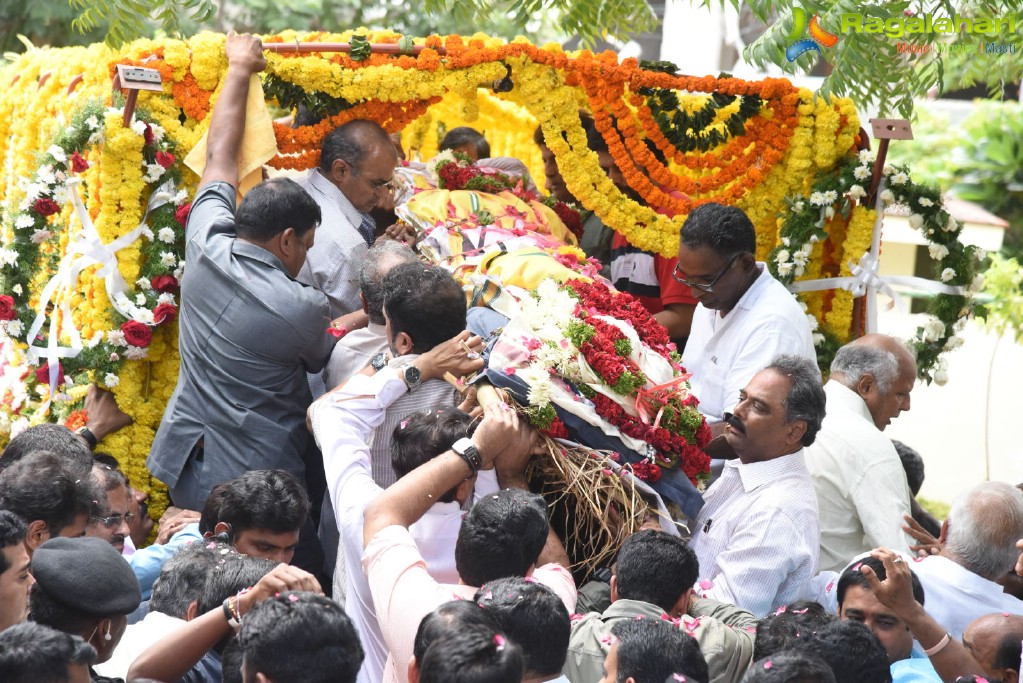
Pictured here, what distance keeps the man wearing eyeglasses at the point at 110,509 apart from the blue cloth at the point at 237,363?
17.8 inches

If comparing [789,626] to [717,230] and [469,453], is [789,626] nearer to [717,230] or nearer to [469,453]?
[469,453]

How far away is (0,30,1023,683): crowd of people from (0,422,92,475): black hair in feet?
0.06

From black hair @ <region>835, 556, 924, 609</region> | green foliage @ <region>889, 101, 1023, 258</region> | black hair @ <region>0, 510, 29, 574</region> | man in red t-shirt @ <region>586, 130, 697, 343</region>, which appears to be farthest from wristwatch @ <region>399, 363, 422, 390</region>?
green foliage @ <region>889, 101, 1023, 258</region>

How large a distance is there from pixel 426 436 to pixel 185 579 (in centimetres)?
92

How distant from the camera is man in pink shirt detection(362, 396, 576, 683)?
3.33m

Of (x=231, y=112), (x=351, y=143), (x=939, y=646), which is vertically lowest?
(x=939, y=646)

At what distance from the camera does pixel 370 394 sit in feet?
14.0

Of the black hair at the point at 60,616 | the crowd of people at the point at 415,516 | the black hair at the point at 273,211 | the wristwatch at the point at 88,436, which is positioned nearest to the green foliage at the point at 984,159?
the crowd of people at the point at 415,516

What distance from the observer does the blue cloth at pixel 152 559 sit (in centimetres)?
435

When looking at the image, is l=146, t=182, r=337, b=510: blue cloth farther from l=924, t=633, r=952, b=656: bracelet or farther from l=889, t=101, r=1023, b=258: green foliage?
l=889, t=101, r=1023, b=258: green foliage

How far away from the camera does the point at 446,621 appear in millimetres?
2947

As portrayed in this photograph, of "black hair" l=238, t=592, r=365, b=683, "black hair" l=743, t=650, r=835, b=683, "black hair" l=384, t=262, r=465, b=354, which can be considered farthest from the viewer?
"black hair" l=384, t=262, r=465, b=354

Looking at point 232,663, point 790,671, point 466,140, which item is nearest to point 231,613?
point 232,663

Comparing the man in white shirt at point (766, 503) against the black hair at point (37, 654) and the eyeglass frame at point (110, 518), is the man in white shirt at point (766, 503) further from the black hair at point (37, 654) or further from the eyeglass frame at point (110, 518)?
the black hair at point (37, 654)
